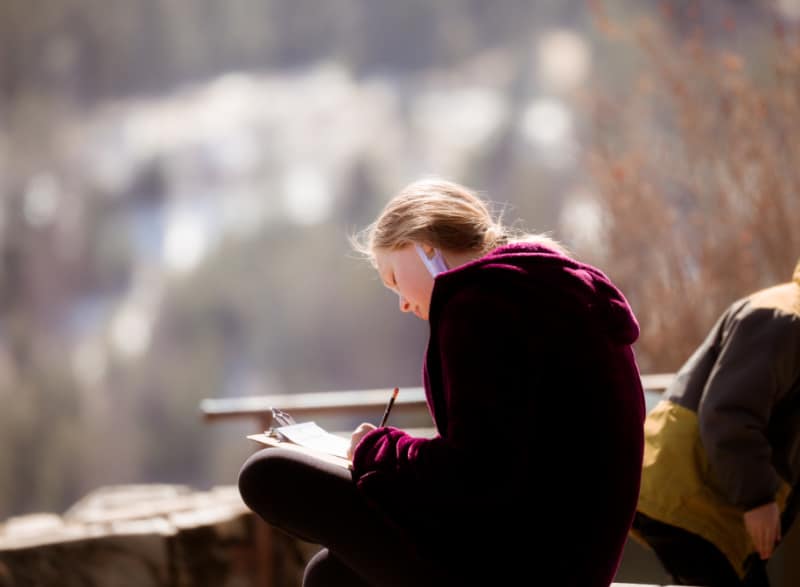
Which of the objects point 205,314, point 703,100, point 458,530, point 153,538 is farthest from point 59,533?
point 205,314

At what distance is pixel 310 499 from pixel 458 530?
0.22 metres

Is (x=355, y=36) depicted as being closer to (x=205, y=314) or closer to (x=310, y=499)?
(x=205, y=314)

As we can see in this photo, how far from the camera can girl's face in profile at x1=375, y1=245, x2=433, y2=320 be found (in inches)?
56.3

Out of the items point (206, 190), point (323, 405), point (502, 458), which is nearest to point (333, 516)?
point (502, 458)

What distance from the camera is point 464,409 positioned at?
1196 millimetres

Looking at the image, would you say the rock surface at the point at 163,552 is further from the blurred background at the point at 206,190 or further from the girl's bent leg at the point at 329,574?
the blurred background at the point at 206,190

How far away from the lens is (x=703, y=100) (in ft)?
18.3

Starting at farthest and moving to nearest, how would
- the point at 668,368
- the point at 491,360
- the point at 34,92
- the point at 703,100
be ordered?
the point at 34,92 < the point at 703,100 < the point at 668,368 < the point at 491,360

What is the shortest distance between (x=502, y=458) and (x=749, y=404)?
2.38 ft

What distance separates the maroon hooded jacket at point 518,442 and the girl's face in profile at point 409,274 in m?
0.15

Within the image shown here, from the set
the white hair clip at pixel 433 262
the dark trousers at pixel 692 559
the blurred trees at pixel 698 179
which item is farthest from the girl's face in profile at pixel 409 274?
the blurred trees at pixel 698 179

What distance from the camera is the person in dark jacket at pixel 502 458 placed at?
1.21 m

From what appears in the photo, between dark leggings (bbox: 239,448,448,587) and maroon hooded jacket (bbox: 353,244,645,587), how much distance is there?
4 cm

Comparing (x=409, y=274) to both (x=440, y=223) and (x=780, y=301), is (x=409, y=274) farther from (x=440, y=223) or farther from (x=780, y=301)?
(x=780, y=301)
